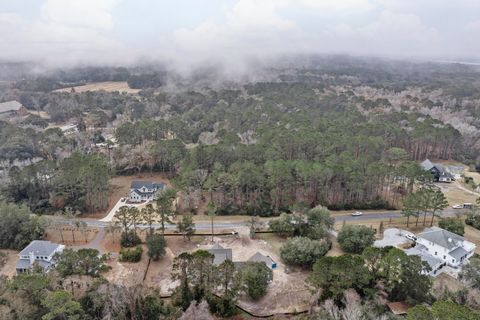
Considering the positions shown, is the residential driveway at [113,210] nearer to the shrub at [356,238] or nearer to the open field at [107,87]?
the shrub at [356,238]

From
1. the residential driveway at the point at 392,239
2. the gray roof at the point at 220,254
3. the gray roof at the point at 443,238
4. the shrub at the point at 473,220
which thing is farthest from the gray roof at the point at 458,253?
the gray roof at the point at 220,254

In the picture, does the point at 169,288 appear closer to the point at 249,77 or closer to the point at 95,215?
the point at 95,215

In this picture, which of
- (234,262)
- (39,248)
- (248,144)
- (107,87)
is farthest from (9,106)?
(234,262)

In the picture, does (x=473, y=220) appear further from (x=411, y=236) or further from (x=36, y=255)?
(x=36, y=255)

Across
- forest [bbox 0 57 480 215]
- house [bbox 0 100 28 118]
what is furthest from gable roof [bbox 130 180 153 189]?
house [bbox 0 100 28 118]

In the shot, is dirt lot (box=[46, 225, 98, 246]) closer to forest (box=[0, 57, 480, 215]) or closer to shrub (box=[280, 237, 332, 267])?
forest (box=[0, 57, 480, 215])

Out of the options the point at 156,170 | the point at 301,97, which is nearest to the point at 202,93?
the point at 301,97
